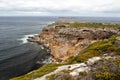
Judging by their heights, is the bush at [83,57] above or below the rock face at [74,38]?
above

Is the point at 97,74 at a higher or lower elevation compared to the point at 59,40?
higher

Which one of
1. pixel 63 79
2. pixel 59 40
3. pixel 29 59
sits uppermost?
pixel 63 79

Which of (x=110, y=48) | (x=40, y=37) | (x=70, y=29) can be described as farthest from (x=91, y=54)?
(x=40, y=37)

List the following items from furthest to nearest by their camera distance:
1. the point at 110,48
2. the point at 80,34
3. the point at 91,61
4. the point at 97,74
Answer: the point at 80,34 → the point at 110,48 → the point at 91,61 → the point at 97,74

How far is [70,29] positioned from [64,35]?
3.80m

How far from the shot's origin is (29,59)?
81.8 metres

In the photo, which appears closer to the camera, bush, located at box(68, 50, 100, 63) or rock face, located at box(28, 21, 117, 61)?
bush, located at box(68, 50, 100, 63)

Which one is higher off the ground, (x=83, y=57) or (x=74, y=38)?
(x=83, y=57)

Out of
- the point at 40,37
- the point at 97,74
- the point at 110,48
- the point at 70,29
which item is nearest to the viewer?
the point at 97,74

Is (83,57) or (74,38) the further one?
(74,38)

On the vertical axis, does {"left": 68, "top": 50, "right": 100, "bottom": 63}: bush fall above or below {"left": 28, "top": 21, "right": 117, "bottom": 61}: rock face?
above

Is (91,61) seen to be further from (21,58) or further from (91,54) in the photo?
(21,58)

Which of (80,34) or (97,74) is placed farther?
(80,34)

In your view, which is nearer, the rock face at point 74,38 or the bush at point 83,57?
the bush at point 83,57
